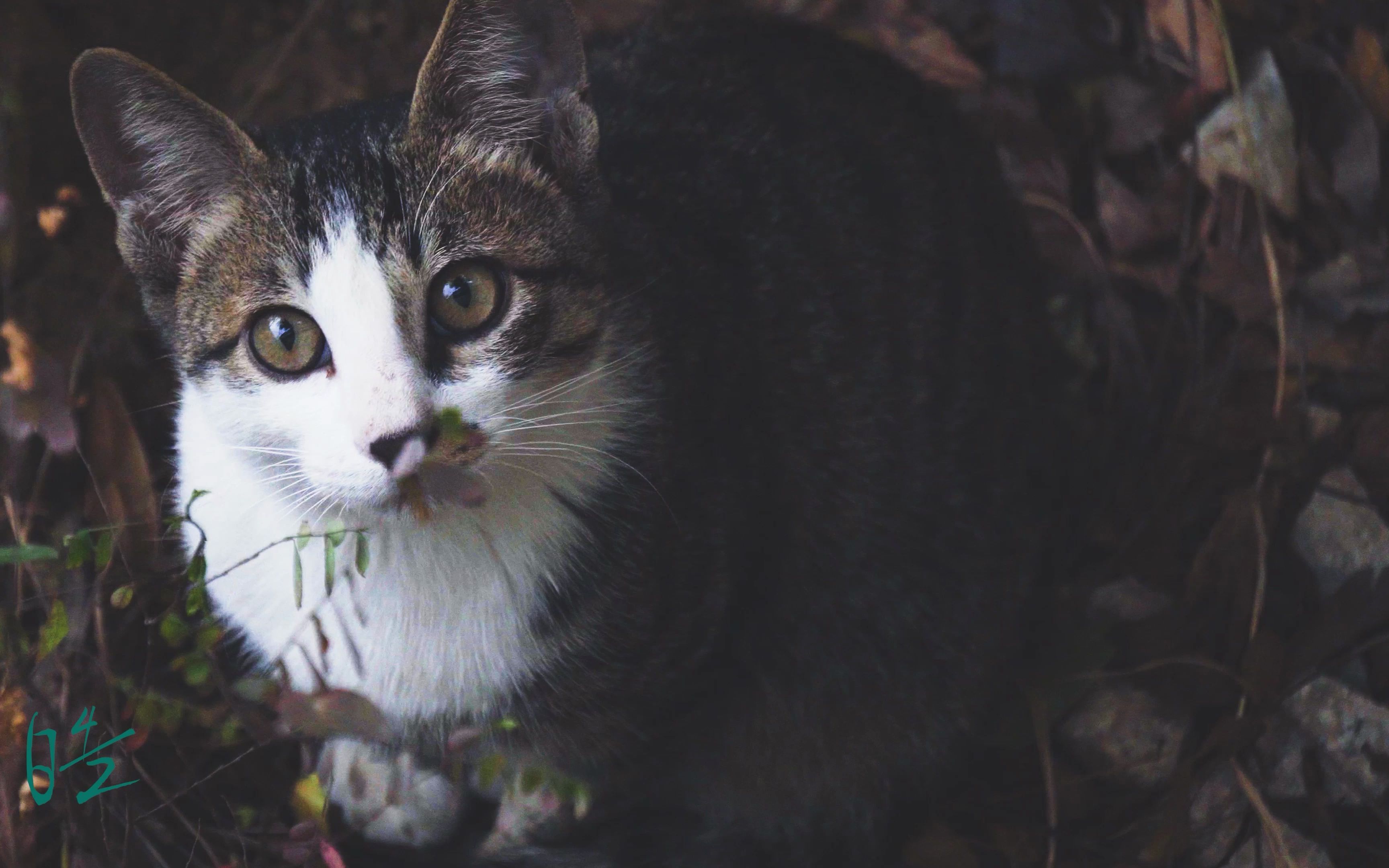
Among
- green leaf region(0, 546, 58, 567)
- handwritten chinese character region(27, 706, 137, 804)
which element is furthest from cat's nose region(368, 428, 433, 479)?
handwritten chinese character region(27, 706, 137, 804)

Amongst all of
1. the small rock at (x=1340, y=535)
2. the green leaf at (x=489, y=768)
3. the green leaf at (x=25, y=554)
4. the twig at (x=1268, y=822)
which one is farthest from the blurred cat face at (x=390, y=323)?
the small rock at (x=1340, y=535)

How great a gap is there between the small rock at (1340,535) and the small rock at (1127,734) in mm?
342

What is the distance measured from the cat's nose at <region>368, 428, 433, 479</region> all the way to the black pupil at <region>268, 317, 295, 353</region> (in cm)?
18

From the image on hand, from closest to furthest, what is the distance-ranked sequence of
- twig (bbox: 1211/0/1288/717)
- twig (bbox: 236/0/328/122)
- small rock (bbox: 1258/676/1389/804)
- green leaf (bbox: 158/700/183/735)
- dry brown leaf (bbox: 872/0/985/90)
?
green leaf (bbox: 158/700/183/735)
small rock (bbox: 1258/676/1389/804)
twig (bbox: 1211/0/1288/717)
twig (bbox: 236/0/328/122)
dry brown leaf (bbox: 872/0/985/90)

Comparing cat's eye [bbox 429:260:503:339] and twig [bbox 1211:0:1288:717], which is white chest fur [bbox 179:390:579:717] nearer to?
cat's eye [bbox 429:260:503:339]

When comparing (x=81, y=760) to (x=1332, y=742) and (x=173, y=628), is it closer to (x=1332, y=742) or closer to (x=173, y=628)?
(x=173, y=628)

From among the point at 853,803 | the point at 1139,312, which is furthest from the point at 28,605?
the point at 1139,312

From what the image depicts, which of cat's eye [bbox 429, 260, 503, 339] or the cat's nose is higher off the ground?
cat's eye [bbox 429, 260, 503, 339]

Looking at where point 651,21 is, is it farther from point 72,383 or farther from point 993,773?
point 993,773

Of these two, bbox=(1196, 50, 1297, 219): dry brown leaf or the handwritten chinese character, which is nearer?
the handwritten chinese character

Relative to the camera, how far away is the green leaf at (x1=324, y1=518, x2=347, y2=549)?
1.15m

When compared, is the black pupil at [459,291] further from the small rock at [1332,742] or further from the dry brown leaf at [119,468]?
the small rock at [1332,742]

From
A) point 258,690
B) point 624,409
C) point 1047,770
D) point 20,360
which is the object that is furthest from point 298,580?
point 1047,770

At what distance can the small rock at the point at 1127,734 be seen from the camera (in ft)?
5.77
